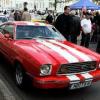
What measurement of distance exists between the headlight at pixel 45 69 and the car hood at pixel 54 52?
0.32ft

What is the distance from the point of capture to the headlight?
5.75 m

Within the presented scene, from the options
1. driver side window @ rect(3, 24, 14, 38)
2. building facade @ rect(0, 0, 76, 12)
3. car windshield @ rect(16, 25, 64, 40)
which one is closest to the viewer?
car windshield @ rect(16, 25, 64, 40)

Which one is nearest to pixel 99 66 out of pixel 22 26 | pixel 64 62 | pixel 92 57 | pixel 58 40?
pixel 92 57

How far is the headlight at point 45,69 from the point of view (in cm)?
575

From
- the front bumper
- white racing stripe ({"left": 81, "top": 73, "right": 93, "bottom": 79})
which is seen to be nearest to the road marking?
the front bumper

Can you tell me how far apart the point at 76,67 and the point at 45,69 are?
2.06 feet

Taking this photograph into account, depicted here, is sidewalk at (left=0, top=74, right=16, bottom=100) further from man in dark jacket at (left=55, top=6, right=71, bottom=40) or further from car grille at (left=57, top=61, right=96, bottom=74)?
man in dark jacket at (left=55, top=6, right=71, bottom=40)

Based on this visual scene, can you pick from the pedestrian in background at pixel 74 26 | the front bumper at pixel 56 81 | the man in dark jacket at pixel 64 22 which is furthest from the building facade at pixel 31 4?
the front bumper at pixel 56 81

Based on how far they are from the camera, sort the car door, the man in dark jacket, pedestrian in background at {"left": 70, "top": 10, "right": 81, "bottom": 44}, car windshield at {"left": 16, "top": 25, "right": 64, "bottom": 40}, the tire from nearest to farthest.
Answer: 1. the tire
2. the car door
3. car windshield at {"left": 16, "top": 25, "right": 64, "bottom": 40}
4. the man in dark jacket
5. pedestrian in background at {"left": 70, "top": 10, "right": 81, "bottom": 44}

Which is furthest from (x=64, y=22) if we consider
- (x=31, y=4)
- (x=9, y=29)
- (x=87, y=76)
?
(x=31, y=4)

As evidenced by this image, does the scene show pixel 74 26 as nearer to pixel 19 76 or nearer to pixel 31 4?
pixel 19 76

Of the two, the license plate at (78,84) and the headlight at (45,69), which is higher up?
the headlight at (45,69)

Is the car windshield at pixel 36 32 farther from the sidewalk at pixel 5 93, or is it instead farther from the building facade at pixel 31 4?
the building facade at pixel 31 4

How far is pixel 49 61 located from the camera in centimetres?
582
